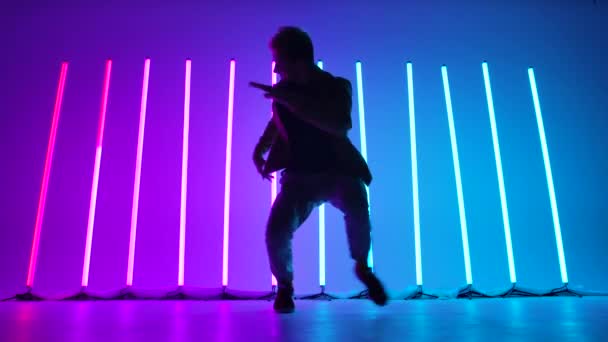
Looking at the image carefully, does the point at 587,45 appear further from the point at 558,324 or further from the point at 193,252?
the point at 193,252

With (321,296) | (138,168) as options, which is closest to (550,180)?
(321,296)

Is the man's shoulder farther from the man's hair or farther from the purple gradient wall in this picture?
the purple gradient wall

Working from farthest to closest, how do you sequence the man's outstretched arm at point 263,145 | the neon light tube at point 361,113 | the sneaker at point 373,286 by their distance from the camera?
the neon light tube at point 361,113 < the man's outstretched arm at point 263,145 < the sneaker at point 373,286

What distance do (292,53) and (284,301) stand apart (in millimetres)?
930

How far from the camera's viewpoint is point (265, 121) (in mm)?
2873

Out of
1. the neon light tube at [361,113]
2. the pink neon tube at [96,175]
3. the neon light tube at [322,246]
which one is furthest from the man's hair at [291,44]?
the pink neon tube at [96,175]

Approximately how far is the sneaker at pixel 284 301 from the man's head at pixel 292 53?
800 mm

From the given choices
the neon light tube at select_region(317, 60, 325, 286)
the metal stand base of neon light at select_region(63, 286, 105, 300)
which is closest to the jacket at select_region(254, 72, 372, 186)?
the neon light tube at select_region(317, 60, 325, 286)

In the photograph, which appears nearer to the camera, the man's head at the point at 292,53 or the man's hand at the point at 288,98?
the man's hand at the point at 288,98

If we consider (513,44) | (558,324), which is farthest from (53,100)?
(513,44)

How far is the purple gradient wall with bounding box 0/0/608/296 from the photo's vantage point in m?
2.63

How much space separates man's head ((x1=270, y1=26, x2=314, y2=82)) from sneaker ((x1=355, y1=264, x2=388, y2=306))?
2.48ft

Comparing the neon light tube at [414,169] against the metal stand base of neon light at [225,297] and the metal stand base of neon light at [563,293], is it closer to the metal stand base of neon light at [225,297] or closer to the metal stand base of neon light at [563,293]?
the metal stand base of neon light at [563,293]

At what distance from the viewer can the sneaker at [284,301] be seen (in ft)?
4.86
